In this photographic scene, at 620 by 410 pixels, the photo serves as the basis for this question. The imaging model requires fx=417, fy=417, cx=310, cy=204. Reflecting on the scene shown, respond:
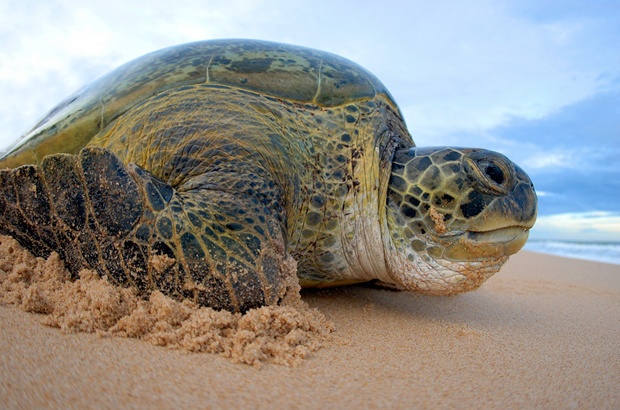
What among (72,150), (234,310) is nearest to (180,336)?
(234,310)

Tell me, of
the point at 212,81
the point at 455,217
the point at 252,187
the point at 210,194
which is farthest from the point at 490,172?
the point at 212,81

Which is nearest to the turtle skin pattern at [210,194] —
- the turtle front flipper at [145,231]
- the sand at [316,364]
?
the turtle front flipper at [145,231]

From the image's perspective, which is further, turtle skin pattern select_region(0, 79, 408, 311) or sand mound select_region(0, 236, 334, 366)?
turtle skin pattern select_region(0, 79, 408, 311)

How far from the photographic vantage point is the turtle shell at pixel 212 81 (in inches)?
87.9

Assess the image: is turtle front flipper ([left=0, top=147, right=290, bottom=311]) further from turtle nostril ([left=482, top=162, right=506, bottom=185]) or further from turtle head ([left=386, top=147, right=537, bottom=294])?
turtle nostril ([left=482, top=162, right=506, bottom=185])

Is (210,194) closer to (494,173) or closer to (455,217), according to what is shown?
(455,217)

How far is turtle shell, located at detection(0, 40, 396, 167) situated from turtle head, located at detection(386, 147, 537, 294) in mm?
642

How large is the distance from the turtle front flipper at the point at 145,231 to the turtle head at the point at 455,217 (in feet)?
2.56

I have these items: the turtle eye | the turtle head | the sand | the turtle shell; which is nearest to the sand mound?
the sand

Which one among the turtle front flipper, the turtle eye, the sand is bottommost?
the sand

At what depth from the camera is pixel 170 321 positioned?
4.16ft

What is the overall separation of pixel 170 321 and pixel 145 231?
0.33m

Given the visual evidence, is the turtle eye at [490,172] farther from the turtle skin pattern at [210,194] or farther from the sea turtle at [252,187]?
the turtle skin pattern at [210,194]

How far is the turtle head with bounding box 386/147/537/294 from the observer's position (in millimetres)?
1967
